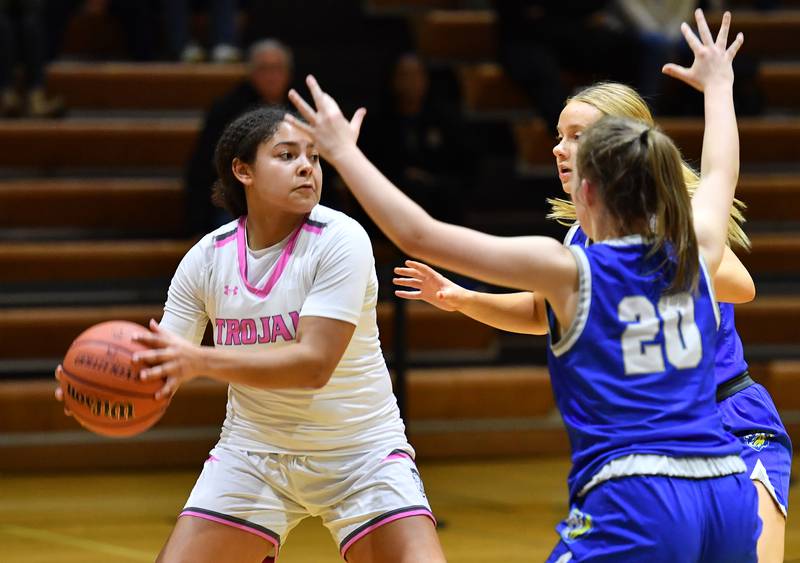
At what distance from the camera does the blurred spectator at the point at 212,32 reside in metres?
8.50

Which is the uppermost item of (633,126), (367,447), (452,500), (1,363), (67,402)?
(633,126)

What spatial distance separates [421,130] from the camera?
7512 millimetres

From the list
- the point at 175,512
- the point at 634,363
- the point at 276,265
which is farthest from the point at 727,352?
the point at 175,512

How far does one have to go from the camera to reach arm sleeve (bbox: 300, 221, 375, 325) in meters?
2.94

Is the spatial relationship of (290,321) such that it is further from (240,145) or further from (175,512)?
(175,512)

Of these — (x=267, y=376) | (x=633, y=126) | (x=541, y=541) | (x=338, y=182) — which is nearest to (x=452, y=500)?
(x=541, y=541)

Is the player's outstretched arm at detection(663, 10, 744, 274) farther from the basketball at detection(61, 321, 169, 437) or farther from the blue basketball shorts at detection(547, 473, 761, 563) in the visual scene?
the basketball at detection(61, 321, 169, 437)

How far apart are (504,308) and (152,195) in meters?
5.26

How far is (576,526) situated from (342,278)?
97 centimetres

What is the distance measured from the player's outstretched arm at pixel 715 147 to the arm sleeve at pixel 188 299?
4.46 ft

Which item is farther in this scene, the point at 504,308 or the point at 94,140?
the point at 94,140

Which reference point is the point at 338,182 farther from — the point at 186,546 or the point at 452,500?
the point at 186,546

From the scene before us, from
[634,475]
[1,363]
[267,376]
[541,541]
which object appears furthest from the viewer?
[1,363]

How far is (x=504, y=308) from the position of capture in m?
2.90
